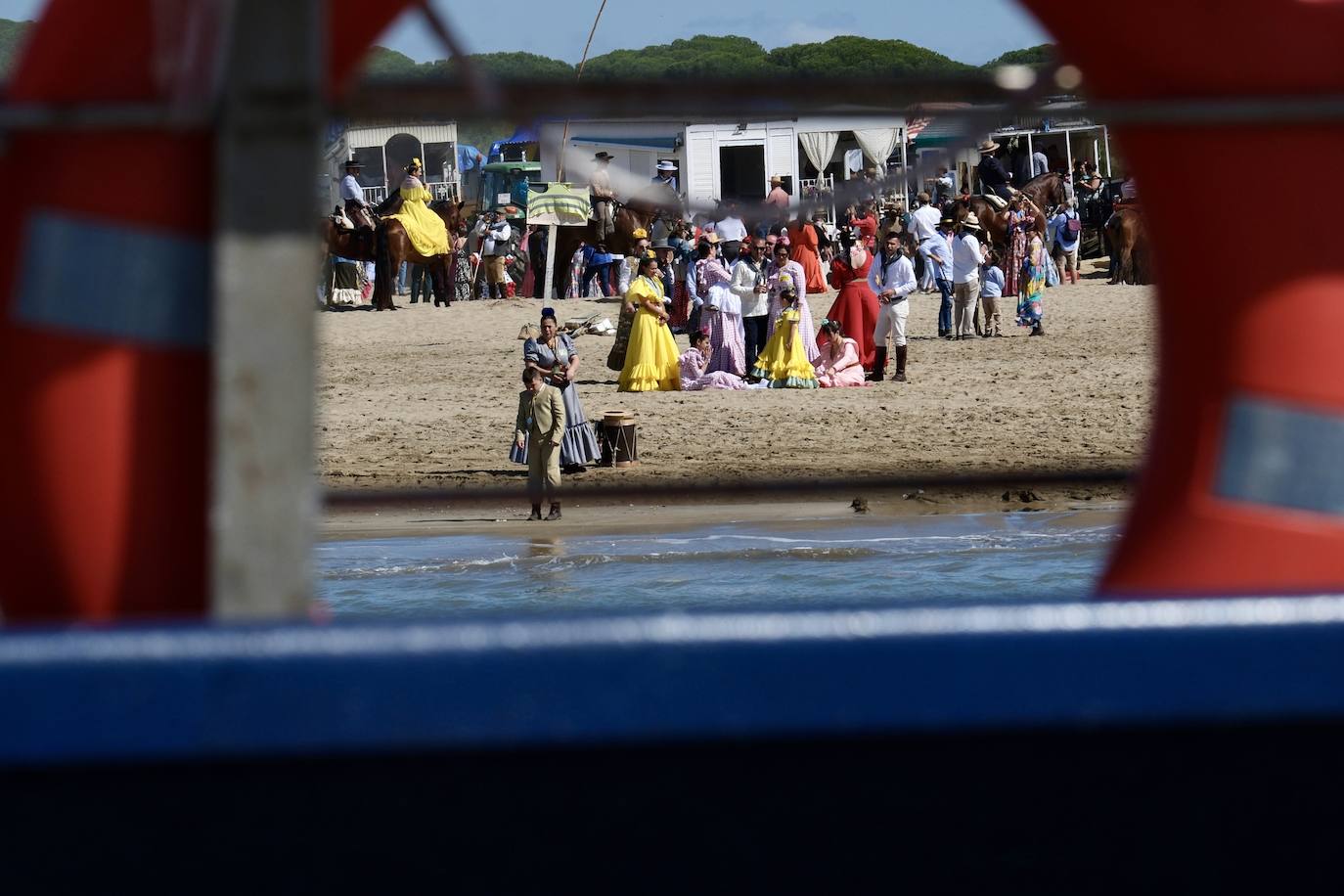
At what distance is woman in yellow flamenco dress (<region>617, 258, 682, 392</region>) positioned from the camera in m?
14.3

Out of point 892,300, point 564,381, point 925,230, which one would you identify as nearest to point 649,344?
point 892,300

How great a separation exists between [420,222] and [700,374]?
7549 millimetres

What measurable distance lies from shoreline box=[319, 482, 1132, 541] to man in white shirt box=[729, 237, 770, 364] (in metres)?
3.80

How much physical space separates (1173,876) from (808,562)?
769cm

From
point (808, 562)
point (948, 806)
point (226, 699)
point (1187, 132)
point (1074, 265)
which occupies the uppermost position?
point (1074, 265)

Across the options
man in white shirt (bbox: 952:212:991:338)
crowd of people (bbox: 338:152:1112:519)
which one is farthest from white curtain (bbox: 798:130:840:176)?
man in white shirt (bbox: 952:212:991:338)

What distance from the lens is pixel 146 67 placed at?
57.7 inches

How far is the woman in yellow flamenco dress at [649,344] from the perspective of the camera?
14320 mm

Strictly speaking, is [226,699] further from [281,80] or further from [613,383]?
[613,383]

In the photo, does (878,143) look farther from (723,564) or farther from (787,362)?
(723,564)

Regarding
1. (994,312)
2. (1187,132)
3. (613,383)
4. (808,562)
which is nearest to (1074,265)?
(994,312)

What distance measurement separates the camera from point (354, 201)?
70.4 ft

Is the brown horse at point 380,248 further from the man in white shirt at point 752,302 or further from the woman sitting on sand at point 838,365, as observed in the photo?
the woman sitting on sand at point 838,365

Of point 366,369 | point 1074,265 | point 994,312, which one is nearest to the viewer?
point 366,369
